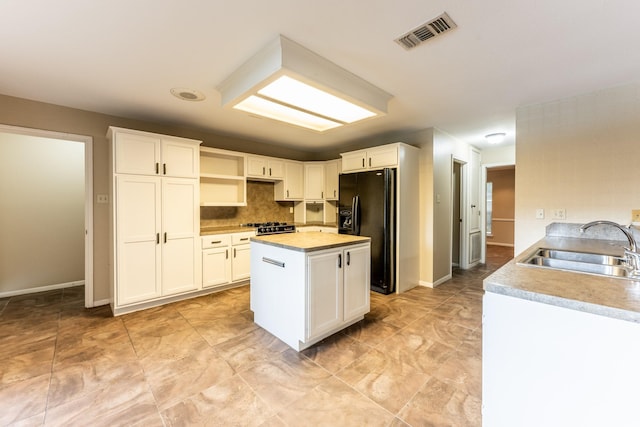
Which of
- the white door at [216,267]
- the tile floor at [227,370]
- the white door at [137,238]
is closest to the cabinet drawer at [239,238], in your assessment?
the white door at [216,267]

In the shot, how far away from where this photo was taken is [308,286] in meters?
2.16

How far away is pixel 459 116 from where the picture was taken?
3387mm

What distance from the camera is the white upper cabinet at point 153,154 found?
9.73 ft

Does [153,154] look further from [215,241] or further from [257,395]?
[257,395]

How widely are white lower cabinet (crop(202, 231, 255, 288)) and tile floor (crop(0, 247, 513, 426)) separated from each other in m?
0.64

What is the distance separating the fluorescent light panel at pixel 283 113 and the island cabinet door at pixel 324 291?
1.43 m

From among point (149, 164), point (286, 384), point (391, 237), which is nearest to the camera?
point (286, 384)

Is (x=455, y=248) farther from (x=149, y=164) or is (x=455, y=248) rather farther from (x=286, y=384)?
(x=149, y=164)

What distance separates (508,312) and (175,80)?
3018mm

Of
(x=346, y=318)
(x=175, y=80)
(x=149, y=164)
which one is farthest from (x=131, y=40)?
(x=346, y=318)

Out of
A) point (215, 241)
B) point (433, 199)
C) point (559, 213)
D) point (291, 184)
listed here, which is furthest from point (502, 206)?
point (215, 241)

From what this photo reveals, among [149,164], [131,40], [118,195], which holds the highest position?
[131,40]

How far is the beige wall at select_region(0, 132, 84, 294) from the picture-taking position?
11.7 feet

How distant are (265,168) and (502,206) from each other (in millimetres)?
7298
